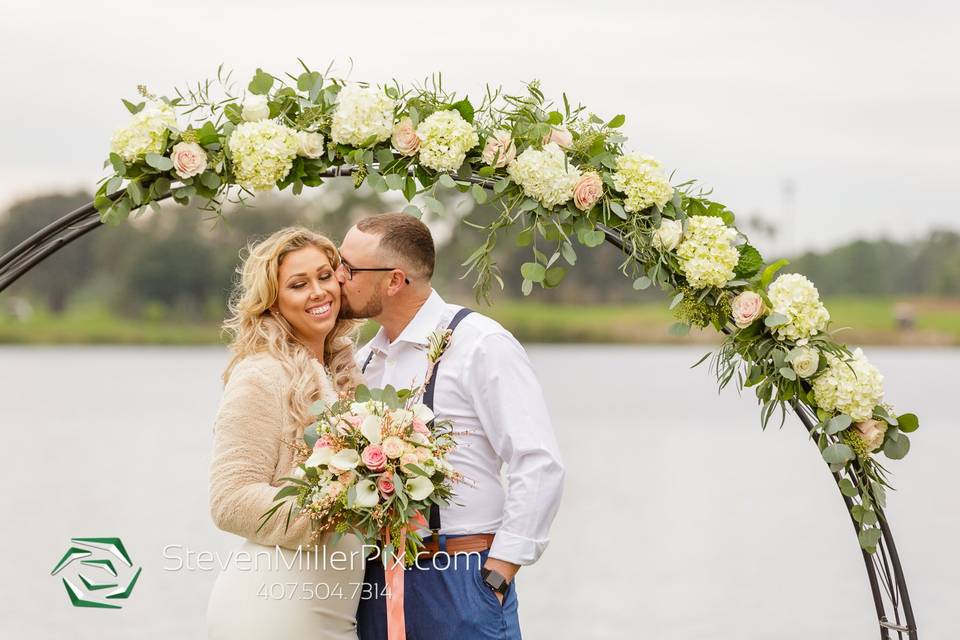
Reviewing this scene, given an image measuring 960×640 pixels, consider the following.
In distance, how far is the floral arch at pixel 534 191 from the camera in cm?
444

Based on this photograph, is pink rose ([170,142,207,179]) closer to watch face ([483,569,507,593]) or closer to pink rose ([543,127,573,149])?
pink rose ([543,127,573,149])

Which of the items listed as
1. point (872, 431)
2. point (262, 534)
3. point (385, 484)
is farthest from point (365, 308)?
point (872, 431)

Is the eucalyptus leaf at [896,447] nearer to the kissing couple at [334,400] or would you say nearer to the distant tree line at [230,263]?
the kissing couple at [334,400]

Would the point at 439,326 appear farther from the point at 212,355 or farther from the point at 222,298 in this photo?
the point at 212,355

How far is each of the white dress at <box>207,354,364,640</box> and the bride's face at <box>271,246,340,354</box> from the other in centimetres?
22

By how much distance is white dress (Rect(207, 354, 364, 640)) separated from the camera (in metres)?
4.06

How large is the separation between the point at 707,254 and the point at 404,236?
1162 millimetres

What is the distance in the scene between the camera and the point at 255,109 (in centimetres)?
448

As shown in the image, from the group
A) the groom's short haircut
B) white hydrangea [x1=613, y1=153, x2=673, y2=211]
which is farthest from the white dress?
white hydrangea [x1=613, y1=153, x2=673, y2=211]

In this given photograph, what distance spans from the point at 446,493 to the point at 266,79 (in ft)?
5.73

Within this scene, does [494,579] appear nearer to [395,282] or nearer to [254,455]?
[254,455]

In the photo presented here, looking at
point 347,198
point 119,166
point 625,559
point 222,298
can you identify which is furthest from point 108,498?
point 222,298

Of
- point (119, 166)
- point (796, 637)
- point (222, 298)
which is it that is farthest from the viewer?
point (222, 298)

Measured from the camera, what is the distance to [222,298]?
46.6 m
